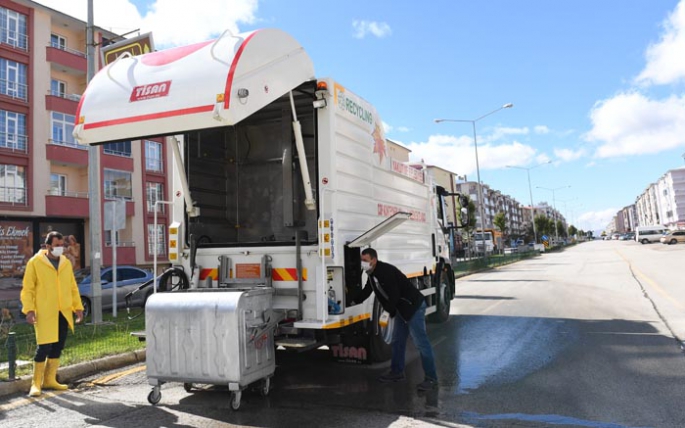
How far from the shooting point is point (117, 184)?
3106cm

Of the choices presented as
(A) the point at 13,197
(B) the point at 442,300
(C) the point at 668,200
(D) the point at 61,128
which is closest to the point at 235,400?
(B) the point at 442,300

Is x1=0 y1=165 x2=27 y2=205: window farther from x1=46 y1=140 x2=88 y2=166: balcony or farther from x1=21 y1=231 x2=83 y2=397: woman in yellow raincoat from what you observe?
x1=21 y1=231 x2=83 y2=397: woman in yellow raincoat

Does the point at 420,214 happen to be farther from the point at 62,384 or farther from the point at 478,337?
the point at 62,384

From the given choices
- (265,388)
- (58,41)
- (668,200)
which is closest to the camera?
(265,388)

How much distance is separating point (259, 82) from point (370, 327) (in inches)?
132

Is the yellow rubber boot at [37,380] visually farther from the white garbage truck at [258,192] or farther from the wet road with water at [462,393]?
the white garbage truck at [258,192]

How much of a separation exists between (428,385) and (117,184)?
97.5 ft

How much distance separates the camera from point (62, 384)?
20.2 feet

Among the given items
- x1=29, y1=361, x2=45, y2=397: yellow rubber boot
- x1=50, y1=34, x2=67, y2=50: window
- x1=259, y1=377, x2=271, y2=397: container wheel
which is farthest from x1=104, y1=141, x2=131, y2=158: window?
x1=259, y1=377, x2=271, y2=397: container wheel

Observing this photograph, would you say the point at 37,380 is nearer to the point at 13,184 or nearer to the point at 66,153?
the point at 13,184

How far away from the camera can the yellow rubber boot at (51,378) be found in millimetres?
5938

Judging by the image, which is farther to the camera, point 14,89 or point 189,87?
point 14,89

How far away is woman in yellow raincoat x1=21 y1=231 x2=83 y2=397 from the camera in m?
5.81

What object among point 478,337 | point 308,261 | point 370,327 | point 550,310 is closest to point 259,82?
point 308,261
